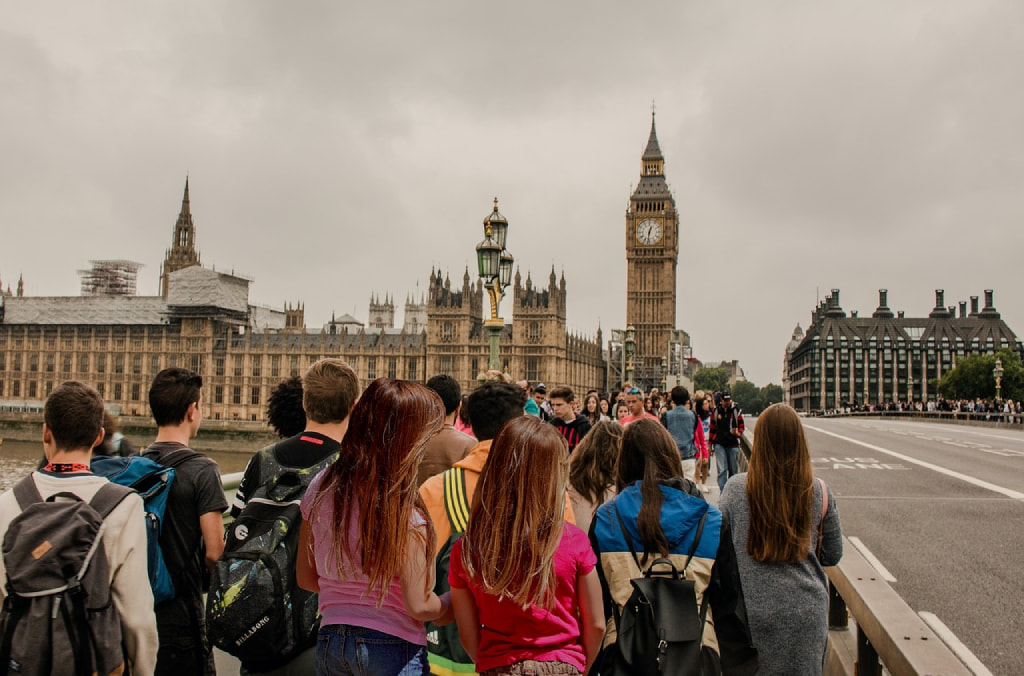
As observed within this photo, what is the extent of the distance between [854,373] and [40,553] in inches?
5396

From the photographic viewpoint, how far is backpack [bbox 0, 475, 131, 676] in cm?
306

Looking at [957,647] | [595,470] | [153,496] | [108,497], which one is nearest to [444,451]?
[595,470]

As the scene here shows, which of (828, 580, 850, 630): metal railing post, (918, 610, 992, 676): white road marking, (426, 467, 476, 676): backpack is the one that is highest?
(426, 467, 476, 676): backpack

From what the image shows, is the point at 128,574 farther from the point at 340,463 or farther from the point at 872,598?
the point at 872,598

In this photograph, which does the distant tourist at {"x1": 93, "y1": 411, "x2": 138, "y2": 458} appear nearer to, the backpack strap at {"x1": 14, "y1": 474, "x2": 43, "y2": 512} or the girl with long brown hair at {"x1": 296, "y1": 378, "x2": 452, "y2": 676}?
the backpack strap at {"x1": 14, "y1": 474, "x2": 43, "y2": 512}

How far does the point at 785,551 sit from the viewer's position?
12.1 feet

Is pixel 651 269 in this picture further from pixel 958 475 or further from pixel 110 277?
pixel 958 475

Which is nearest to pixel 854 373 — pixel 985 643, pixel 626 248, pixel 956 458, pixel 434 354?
pixel 626 248

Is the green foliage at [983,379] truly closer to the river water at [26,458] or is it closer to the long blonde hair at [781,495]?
the river water at [26,458]

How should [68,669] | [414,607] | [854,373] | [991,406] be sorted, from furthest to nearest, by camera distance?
[854,373] → [991,406] → [68,669] → [414,607]

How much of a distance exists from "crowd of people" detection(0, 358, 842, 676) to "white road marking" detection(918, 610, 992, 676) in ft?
6.11

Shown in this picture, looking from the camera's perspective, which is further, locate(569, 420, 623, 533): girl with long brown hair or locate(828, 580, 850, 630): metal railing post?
locate(828, 580, 850, 630): metal railing post

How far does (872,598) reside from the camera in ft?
12.6

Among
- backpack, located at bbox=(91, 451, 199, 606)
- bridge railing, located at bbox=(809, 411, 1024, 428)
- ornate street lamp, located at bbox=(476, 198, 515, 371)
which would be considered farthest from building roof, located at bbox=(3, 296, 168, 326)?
backpack, located at bbox=(91, 451, 199, 606)
